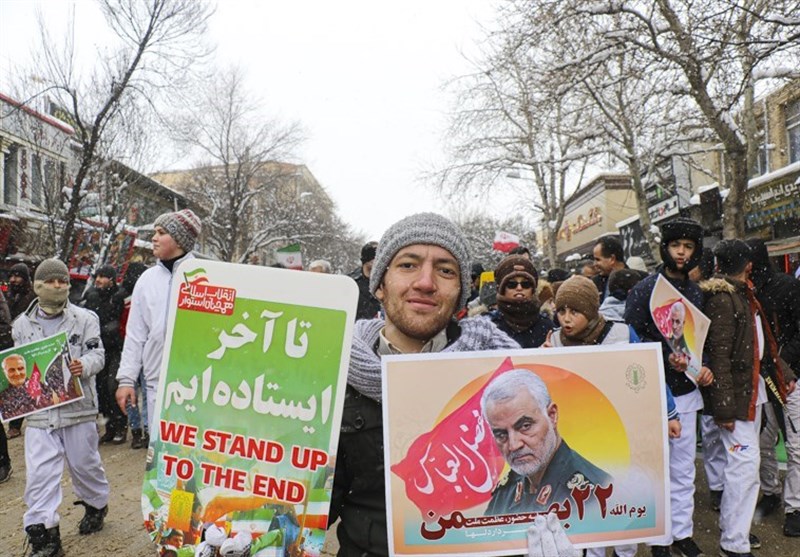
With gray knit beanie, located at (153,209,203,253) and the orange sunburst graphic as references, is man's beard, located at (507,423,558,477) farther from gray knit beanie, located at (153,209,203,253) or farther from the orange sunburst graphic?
gray knit beanie, located at (153,209,203,253)

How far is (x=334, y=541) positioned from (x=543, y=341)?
229cm

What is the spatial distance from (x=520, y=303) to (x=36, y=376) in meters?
3.61

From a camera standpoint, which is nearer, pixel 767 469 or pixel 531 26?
pixel 767 469

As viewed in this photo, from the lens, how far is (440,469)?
5.04 ft

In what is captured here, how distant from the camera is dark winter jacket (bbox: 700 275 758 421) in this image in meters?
3.85

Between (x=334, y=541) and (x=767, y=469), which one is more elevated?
(x=767, y=469)

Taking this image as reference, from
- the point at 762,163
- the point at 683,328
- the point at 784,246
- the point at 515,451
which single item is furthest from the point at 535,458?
the point at 762,163

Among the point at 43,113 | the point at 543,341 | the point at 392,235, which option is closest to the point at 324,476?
the point at 392,235

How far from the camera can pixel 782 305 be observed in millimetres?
4707

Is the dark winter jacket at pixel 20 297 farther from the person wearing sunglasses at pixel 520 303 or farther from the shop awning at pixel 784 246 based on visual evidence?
the shop awning at pixel 784 246

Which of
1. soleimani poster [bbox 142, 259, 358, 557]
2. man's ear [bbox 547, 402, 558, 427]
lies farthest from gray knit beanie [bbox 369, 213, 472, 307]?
man's ear [bbox 547, 402, 558, 427]

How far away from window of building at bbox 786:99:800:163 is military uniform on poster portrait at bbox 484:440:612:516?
708 inches

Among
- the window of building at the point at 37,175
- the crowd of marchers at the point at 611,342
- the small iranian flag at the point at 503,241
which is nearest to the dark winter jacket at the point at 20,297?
the crowd of marchers at the point at 611,342

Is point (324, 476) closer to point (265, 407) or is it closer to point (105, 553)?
point (265, 407)
